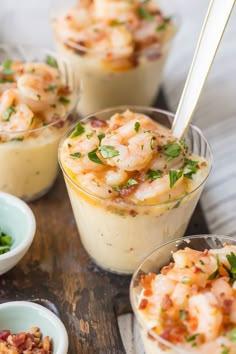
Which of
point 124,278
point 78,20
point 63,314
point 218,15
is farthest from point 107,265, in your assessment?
point 78,20

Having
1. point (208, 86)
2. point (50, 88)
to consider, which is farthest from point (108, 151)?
point (208, 86)

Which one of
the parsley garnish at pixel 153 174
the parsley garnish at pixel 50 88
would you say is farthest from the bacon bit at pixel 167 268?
the parsley garnish at pixel 50 88

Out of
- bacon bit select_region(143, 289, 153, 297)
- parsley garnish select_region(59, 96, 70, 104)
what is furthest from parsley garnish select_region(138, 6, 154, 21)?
bacon bit select_region(143, 289, 153, 297)

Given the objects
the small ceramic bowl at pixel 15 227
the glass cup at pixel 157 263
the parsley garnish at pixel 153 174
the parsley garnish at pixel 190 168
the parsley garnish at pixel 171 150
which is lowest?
the small ceramic bowl at pixel 15 227

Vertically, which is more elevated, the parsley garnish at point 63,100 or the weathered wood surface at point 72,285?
the parsley garnish at point 63,100

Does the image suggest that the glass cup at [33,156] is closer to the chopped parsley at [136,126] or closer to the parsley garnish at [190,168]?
the chopped parsley at [136,126]

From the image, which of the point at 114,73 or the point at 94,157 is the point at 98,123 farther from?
the point at 114,73

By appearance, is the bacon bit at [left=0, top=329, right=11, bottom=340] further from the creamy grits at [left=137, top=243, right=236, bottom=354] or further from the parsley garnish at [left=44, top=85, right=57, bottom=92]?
the parsley garnish at [left=44, top=85, right=57, bottom=92]
